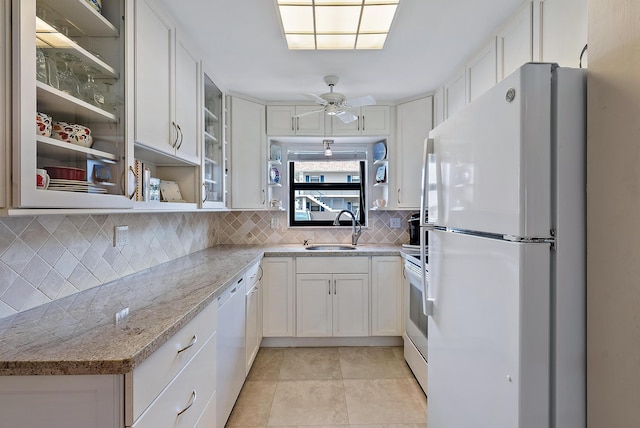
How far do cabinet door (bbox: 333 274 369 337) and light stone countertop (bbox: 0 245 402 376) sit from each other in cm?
130

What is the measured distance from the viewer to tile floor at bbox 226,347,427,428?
184 centimetres

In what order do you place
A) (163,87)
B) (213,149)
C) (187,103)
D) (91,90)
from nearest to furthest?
1. (91,90)
2. (163,87)
3. (187,103)
4. (213,149)

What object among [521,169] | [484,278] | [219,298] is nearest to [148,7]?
[219,298]

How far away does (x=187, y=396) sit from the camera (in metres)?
1.13

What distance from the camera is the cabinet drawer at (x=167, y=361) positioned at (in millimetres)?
834

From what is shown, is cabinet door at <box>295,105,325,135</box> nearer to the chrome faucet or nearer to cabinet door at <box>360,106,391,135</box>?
cabinet door at <box>360,106,391,135</box>

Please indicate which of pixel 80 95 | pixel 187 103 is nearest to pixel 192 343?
pixel 80 95

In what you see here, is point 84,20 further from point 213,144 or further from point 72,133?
point 213,144

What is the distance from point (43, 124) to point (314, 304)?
228 cm

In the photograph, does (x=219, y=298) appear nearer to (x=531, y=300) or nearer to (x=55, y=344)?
(x=55, y=344)

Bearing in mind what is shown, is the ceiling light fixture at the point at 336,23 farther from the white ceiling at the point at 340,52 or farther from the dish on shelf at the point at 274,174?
the dish on shelf at the point at 274,174

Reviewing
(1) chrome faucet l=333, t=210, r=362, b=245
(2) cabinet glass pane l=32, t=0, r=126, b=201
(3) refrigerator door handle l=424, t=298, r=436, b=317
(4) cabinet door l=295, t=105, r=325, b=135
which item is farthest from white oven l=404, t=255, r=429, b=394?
(2) cabinet glass pane l=32, t=0, r=126, b=201

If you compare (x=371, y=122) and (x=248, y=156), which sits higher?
(x=371, y=122)

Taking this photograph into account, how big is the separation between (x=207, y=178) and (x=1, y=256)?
4.53 ft
